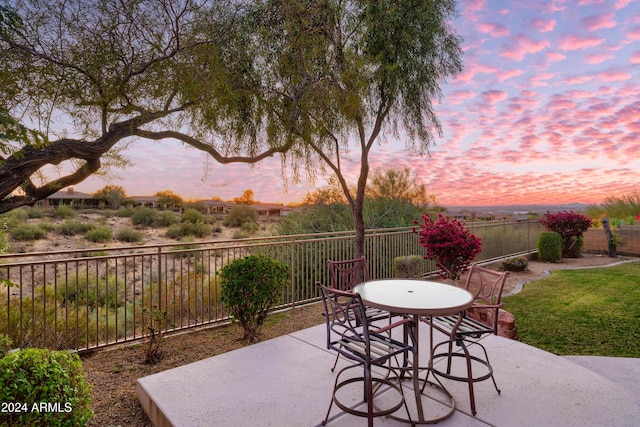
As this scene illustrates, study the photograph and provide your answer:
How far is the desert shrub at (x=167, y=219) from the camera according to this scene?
1992 centimetres

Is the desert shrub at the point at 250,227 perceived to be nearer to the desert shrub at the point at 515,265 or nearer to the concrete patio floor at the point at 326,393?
the desert shrub at the point at 515,265

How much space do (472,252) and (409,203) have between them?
18.2 ft

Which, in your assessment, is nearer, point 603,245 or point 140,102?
point 140,102

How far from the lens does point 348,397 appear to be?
2.61m

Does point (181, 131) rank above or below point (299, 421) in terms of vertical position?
above

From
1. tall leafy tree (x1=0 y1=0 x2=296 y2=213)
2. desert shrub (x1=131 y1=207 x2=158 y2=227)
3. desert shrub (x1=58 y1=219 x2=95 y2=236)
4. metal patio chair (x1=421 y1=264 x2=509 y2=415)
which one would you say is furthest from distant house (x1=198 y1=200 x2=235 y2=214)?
metal patio chair (x1=421 y1=264 x2=509 y2=415)

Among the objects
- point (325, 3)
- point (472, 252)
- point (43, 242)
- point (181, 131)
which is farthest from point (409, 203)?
point (43, 242)

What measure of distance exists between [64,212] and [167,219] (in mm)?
4772

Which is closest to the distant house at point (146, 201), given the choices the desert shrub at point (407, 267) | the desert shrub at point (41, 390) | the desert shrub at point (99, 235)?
the desert shrub at point (99, 235)

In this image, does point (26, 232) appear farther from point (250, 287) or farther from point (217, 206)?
point (250, 287)

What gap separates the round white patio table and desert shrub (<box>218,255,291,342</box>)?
52.7 inches

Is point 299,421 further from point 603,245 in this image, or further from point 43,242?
point 43,242

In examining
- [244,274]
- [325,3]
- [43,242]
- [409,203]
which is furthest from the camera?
[43,242]

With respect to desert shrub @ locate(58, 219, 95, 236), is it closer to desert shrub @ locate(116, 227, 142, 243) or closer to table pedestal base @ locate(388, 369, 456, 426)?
desert shrub @ locate(116, 227, 142, 243)
